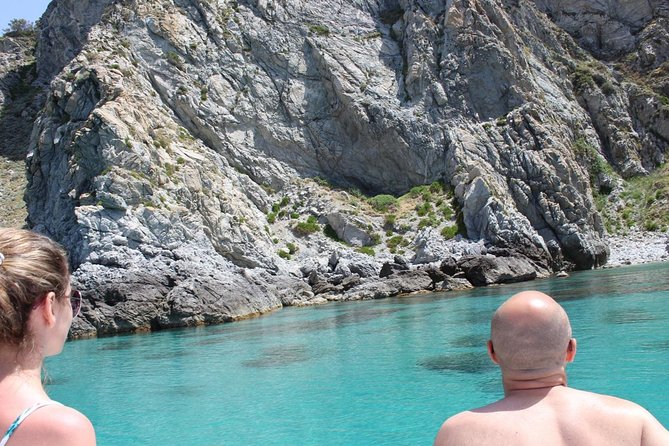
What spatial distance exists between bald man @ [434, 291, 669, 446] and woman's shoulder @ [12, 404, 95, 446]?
134 cm

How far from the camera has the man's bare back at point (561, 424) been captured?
7.49 feet

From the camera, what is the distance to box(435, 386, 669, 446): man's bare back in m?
2.28

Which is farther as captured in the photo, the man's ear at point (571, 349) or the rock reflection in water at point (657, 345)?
the rock reflection in water at point (657, 345)

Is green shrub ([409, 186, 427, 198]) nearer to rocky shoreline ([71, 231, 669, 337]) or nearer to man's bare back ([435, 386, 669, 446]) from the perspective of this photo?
rocky shoreline ([71, 231, 669, 337])

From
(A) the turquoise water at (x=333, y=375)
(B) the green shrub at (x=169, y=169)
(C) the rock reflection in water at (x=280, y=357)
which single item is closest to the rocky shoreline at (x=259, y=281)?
(A) the turquoise water at (x=333, y=375)

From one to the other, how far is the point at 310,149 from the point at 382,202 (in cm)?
817

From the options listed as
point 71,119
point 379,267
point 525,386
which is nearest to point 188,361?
point 525,386

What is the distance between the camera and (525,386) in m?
2.52

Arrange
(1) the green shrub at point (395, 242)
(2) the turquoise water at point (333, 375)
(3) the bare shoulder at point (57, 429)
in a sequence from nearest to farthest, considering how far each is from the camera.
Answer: (3) the bare shoulder at point (57, 429), (2) the turquoise water at point (333, 375), (1) the green shrub at point (395, 242)

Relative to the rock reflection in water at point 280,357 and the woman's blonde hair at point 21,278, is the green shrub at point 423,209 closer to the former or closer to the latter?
the rock reflection in water at point 280,357

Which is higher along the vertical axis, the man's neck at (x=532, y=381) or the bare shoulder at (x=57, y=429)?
the bare shoulder at (x=57, y=429)

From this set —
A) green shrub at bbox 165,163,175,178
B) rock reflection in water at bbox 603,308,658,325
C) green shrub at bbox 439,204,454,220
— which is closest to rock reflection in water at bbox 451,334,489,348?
rock reflection in water at bbox 603,308,658,325

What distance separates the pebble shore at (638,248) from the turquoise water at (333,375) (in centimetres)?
2128

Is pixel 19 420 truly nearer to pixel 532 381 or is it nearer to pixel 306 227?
pixel 532 381
